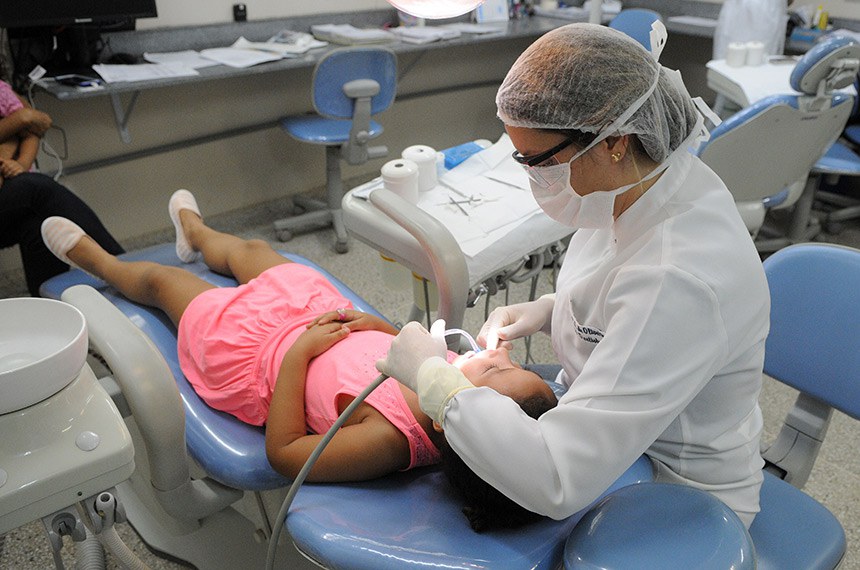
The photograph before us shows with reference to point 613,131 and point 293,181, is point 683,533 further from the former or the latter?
point 293,181

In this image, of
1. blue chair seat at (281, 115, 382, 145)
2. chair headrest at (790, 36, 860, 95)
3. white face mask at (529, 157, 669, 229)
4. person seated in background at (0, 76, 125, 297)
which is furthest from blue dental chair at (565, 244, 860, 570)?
blue chair seat at (281, 115, 382, 145)

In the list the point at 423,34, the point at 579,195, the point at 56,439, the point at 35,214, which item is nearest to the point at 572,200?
the point at 579,195

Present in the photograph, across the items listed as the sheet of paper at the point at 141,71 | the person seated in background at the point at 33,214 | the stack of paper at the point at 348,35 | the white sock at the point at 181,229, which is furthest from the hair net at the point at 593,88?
the stack of paper at the point at 348,35

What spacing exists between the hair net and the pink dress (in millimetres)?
601

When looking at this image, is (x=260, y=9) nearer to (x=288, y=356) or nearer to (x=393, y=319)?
(x=393, y=319)

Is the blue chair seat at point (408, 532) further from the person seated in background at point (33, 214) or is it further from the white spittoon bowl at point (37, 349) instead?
the person seated in background at point (33, 214)

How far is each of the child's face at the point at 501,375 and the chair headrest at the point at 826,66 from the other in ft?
5.90

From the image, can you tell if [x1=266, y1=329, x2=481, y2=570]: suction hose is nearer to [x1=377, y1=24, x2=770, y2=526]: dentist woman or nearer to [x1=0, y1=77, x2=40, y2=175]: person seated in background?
[x1=377, y1=24, x2=770, y2=526]: dentist woman

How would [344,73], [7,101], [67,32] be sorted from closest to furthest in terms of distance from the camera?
1. [7,101]
2. [67,32]
3. [344,73]

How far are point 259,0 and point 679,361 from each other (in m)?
3.20

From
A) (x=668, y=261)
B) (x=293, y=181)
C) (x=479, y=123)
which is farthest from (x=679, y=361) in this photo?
(x=479, y=123)

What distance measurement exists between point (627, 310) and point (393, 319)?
73.5 inches

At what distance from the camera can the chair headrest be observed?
235 cm

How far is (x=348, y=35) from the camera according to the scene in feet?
10.9
